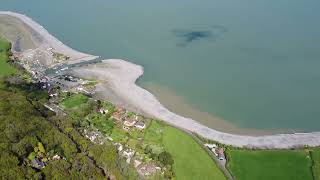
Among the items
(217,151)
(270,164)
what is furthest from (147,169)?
(270,164)

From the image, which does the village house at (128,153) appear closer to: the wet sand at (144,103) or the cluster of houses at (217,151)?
the wet sand at (144,103)

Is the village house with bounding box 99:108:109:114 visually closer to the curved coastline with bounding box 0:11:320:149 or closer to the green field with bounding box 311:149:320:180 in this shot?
the curved coastline with bounding box 0:11:320:149

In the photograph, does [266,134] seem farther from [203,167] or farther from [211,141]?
[203,167]

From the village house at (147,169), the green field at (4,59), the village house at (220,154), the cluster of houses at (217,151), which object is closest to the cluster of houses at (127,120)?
the village house at (147,169)

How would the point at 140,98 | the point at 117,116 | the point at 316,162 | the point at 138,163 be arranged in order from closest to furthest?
the point at 316,162 < the point at 138,163 < the point at 117,116 < the point at 140,98

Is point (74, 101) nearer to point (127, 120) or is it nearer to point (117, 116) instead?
point (117, 116)

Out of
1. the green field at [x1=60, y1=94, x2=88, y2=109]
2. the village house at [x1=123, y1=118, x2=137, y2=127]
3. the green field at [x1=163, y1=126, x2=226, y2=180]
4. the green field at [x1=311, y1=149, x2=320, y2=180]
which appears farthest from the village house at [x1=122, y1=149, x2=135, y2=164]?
the green field at [x1=311, y1=149, x2=320, y2=180]
